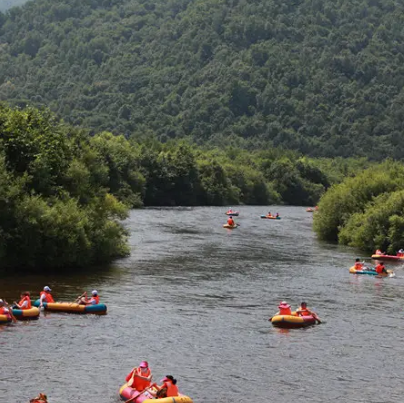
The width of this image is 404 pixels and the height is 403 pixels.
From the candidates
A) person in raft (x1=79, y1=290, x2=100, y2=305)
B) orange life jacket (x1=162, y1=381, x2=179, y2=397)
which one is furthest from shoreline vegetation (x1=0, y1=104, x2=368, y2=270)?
orange life jacket (x1=162, y1=381, x2=179, y2=397)

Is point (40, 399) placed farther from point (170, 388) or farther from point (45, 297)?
point (45, 297)

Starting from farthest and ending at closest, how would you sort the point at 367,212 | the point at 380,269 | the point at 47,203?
the point at 367,212, the point at 380,269, the point at 47,203

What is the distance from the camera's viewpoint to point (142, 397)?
1324 inches

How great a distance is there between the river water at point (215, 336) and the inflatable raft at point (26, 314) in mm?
837

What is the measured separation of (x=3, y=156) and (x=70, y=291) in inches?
543

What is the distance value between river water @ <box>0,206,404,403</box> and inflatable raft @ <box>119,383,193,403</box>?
68cm

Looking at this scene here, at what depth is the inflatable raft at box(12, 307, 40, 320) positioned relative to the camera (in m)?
46.8

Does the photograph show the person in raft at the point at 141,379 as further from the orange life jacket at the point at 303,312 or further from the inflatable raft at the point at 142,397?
the orange life jacket at the point at 303,312

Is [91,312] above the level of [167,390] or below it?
above

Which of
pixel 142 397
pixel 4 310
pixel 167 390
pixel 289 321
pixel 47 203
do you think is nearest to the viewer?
pixel 167 390

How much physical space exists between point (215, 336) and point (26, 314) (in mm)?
11013

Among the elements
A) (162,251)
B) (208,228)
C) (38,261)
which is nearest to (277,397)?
(38,261)

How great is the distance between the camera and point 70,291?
55.4 meters

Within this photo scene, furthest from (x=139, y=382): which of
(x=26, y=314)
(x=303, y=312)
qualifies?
(x=303, y=312)
